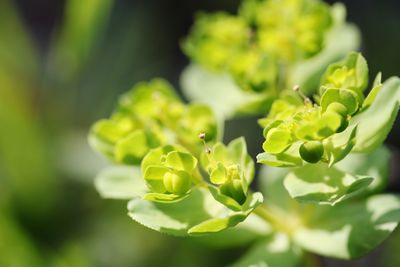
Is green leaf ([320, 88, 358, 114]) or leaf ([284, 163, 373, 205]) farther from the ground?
green leaf ([320, 88, 358, 114])

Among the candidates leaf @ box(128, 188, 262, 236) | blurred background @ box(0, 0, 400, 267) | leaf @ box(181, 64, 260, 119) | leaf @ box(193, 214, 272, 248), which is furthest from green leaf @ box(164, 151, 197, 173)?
blurred background @ box(0, 0, 400, 267)

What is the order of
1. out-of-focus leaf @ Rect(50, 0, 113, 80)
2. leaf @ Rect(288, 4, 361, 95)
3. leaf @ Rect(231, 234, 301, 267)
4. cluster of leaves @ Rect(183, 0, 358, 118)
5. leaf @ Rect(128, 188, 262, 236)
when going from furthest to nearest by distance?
out-of-focus leaf @ Rect(50, 0, 113, 80) < leaf @ Rect(288, 4, 361, 95) < cluster of leaves @ Rect(183, 0, 358, 118) < leaf @ Rect(231, 234, 301, 267) < leaf @ Rect(128, 188, 262, 236)

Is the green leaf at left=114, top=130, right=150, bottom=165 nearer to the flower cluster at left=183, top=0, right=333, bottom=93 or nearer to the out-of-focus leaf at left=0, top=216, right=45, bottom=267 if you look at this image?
the flower cluster at left=183, top=0, right=333, bottom=93

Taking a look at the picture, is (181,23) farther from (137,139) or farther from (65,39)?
(137,139)

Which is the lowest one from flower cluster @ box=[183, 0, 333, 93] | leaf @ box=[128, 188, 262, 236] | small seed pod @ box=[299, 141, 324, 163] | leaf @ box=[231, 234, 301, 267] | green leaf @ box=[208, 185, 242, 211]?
leaf @ box=[231, 234, 301, 267]

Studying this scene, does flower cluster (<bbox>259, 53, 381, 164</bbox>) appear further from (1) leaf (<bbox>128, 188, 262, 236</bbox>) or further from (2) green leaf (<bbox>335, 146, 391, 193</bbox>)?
(2) green leaf (<bbox>335, 146, 391, 193</bbox>)

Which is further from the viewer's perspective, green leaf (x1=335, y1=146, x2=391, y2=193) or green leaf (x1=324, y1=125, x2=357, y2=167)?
green leaf (x1=335, y1=146, x2=391, y2=193)

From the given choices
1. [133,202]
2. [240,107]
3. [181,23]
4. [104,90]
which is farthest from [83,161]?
[133,202]

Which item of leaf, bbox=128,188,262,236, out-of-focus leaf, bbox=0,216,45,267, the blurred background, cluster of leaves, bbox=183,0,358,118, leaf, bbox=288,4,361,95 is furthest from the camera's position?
the blurred background
